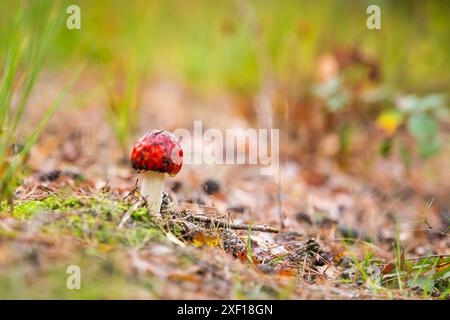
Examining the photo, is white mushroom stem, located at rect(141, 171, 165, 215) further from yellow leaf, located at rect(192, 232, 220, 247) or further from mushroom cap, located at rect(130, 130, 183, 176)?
yellow leaf, located at rect(192, 232, 220, 247)

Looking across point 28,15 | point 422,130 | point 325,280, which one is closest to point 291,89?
point 422,130

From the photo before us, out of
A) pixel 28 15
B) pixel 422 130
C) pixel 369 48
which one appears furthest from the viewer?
pixel 369 48

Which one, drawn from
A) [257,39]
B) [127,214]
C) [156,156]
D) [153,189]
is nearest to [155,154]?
[156,156]

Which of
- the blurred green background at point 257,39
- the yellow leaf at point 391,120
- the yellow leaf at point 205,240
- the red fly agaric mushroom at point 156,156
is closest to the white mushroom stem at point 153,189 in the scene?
the red fly agaric mushroom at point 156,156

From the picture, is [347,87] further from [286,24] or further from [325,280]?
[325,280]

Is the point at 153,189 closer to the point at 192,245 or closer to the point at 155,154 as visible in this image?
the point at 155,154

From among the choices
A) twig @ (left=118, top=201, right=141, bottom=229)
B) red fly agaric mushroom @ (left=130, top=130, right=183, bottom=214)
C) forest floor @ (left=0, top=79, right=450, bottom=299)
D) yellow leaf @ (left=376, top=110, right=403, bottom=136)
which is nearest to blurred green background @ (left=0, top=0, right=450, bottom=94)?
yellow leaf @ (left=376, top=110, right=403, bottom=136)

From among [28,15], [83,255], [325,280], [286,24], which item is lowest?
[325,280]
